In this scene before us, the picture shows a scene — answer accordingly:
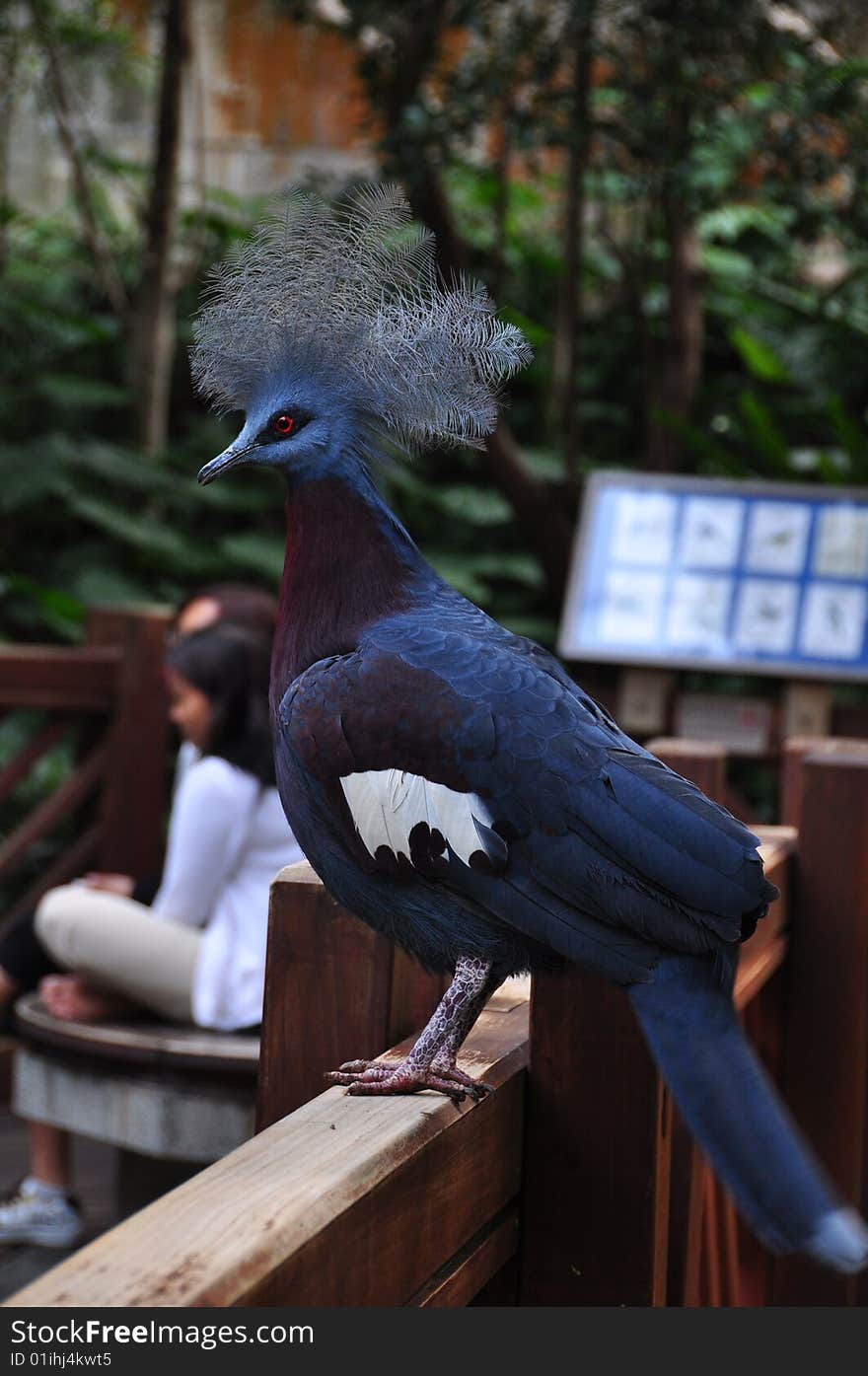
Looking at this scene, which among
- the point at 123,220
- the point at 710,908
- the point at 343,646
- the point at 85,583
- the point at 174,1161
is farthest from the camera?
the point at 123,220

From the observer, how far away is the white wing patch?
4.15ft

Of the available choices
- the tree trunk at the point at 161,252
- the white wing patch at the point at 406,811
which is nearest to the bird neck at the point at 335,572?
the white wing patch at the point at 406,811

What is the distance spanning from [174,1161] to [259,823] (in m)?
0.99

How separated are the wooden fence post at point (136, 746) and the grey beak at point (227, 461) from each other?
2.77 meters

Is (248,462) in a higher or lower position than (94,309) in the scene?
lower

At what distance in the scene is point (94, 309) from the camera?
8.45m

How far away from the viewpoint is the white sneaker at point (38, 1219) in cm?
333

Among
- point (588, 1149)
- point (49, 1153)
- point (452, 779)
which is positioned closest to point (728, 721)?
point (49, 1153)

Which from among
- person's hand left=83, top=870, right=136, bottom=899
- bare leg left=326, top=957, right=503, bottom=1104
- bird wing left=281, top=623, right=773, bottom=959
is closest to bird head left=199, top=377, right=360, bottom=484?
bird wing left=281, top=623, right=773, bottom=959

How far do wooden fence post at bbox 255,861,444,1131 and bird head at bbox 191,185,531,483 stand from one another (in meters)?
0.43

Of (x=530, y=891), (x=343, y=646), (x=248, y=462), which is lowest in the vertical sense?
(x=530, y=891)

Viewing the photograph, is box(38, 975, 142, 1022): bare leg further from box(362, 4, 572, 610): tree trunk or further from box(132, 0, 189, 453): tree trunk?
box(132, 0, 189, 453): tree trunk

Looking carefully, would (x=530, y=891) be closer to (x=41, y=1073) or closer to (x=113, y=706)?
(x=41, y=1073)

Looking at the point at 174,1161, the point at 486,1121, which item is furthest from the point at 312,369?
the point at 174,1161
